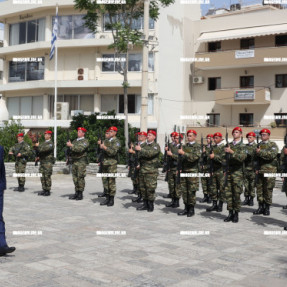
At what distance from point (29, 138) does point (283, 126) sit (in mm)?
15383

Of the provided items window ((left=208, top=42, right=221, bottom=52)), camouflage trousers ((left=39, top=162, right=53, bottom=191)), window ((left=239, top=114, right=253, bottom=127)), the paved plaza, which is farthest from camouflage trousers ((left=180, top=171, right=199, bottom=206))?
window ((left=208, top=42, right=221, bottom=52))

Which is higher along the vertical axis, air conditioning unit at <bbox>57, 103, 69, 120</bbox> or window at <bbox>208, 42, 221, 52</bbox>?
window at <bbox>208, 42, 221, 52</bbox>

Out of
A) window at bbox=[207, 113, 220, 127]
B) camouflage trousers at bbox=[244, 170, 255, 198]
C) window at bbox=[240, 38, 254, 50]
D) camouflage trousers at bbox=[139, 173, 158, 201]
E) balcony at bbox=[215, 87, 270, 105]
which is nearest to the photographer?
camouflage trousers at bbox=[139, 173, 158, 201]

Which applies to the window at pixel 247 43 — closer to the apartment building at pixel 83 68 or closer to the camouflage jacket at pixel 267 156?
the apartment building at pixel 83 68

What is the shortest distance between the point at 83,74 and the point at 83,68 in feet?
1.53

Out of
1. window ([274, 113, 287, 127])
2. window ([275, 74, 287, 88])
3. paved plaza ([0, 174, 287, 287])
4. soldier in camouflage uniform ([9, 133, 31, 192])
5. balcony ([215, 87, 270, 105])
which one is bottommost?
paved plaza ([0, 174, 287, 287])

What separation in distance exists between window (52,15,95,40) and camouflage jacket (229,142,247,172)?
20.8 meters

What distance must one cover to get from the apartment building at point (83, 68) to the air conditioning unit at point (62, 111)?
0.21 feet

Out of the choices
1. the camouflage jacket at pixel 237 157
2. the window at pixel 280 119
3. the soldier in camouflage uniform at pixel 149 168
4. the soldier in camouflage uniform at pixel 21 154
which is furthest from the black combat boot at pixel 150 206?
the window at pixel 280 119

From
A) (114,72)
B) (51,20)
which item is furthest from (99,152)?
(51,20)

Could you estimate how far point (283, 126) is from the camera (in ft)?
86.1

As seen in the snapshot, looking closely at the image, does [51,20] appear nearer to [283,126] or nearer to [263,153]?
[283,126]

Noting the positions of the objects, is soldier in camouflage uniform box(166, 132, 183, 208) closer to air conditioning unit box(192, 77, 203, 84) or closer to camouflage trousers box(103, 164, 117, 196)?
camouflage trousers box(103, 164, 117, 196)

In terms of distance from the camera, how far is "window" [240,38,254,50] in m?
28.4
